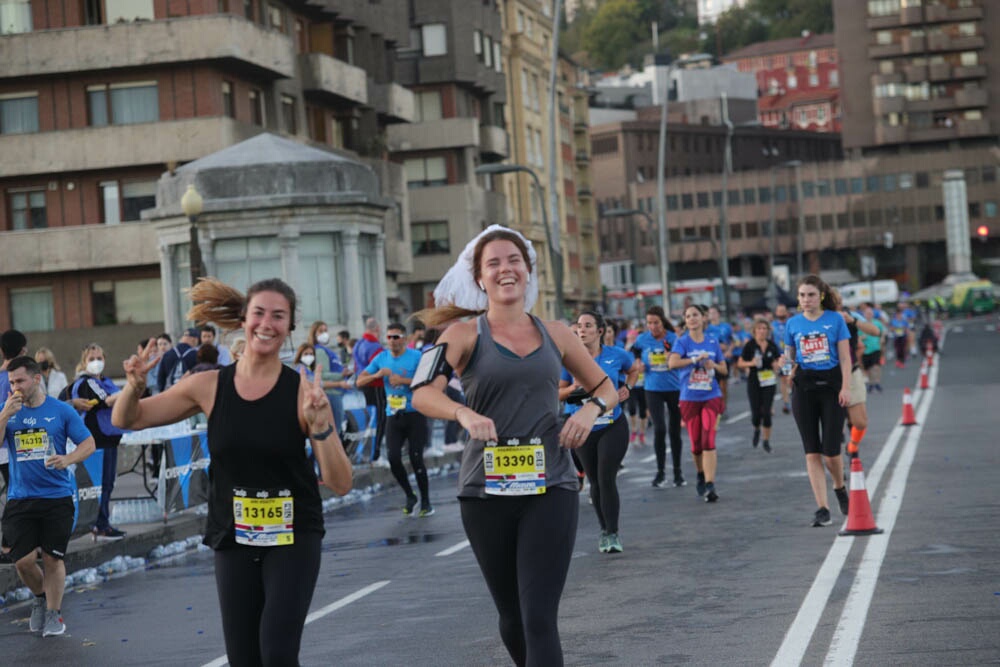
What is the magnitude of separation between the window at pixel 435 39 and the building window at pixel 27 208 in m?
25.0

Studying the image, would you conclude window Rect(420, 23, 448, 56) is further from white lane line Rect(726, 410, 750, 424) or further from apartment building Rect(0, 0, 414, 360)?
white lane line Rect(726, 410, 750, 424)

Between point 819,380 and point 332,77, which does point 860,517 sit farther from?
point 332,77

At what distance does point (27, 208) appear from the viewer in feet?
182

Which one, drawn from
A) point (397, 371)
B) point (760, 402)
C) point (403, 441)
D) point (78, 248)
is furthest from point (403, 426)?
point (78, 248)

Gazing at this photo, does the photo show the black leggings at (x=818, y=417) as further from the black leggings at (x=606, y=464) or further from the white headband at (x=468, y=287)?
the white headband at (x=468, y=287)

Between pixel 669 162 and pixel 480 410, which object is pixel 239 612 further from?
pixel 669 162

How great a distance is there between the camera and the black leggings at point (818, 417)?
47.9ft

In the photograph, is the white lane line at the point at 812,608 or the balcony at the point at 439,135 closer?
the white lane line at the point at 812,608

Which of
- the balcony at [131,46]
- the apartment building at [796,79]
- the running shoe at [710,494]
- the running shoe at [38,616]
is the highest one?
the apartment building at [796,79]

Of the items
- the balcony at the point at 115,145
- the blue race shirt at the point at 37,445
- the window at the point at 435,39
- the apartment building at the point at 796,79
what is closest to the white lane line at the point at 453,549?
the blue race shirt at the point at 37,445

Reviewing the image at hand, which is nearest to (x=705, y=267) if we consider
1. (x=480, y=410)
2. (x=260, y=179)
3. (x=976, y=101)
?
(x=976, y=101)

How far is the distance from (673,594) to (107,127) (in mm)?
44743

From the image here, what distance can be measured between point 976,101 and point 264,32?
3804 inches

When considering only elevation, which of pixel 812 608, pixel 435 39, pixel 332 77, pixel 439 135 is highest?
pixel 435 39
